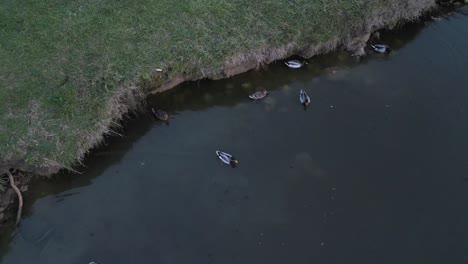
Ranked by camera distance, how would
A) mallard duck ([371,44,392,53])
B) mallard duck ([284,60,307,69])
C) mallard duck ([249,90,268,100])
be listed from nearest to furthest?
mallard duck ([249,90,268,100])
mallard duck ([284,60,307,69])
mallard duck ([371,44,392,53])

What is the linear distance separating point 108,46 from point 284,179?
18.4ft

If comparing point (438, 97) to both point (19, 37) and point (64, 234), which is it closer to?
point (64, 234)

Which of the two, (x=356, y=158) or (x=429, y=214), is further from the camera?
(x=356, y=158)

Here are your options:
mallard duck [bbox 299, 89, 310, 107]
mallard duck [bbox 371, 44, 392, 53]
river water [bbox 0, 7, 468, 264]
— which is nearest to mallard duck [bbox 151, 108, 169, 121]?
river water [bbox 0, 7, 468, 264]

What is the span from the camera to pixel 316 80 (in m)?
12.8

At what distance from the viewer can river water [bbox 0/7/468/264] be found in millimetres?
9438

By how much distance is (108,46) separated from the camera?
11930 millimetres

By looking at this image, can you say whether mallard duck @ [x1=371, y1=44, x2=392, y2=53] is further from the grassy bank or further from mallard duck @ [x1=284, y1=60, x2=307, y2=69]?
mallard duck @ [x1=284, y1=60, x2=307, y2=69]

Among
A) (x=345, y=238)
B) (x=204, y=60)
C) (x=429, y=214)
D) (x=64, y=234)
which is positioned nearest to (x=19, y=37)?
(x=204, y=60)

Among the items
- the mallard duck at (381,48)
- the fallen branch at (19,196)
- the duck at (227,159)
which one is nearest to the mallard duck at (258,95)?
the duck at (227,159)

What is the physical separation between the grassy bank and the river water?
72cm

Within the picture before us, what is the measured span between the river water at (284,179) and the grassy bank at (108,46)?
0.72 m

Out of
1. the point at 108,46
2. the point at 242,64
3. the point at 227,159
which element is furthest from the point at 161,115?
the point at 242,64

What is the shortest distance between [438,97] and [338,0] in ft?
13.0
